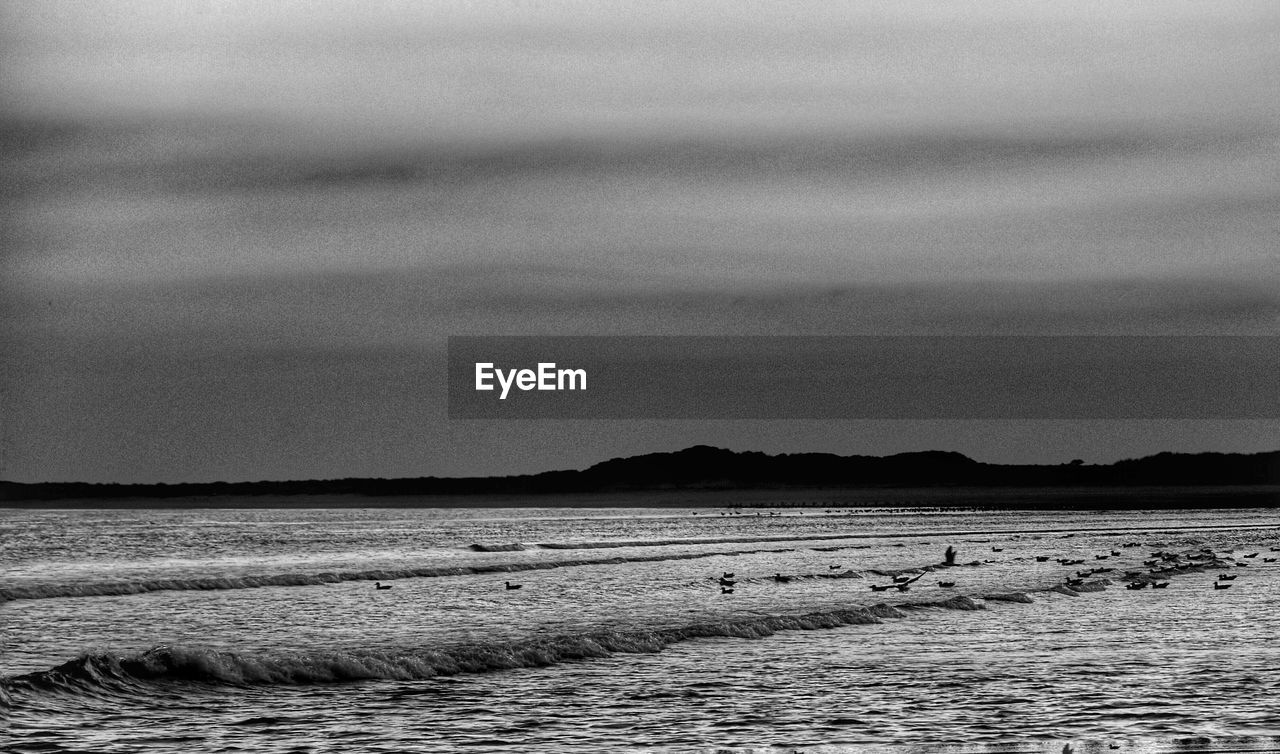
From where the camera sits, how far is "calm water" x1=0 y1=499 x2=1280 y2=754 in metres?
16.3

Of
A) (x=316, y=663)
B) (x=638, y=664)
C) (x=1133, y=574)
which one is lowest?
(x=1133, y=574)

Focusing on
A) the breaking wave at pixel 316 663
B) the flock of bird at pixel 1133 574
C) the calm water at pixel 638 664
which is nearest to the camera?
the calm water at pixel 638 664

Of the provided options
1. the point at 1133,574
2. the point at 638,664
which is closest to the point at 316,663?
the point at 638,664

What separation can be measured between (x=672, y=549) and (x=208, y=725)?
57743 mm

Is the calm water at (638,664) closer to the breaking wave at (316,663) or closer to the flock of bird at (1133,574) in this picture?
the breaking wave at (316,663)

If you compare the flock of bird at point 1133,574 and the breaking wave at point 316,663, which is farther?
the flock of bird at point 1133,574

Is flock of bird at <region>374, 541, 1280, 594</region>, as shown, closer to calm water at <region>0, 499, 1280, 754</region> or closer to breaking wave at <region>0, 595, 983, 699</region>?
calm water at <region>0, 499, 1280, 754</region>

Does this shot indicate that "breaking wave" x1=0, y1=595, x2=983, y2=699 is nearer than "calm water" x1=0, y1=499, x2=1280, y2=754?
No

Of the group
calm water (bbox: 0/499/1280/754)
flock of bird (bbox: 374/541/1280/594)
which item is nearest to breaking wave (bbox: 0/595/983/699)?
calm water (bbox: 0/499/1280/754)

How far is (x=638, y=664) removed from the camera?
22.9 metres

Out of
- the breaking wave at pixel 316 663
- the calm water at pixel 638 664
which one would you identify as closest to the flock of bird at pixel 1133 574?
the calm water at pixel 638 664

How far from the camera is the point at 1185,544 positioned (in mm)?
73250

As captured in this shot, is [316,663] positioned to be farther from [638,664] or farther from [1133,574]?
[1133,574]

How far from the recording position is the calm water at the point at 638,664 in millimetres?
16266
